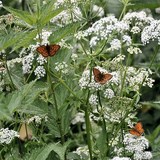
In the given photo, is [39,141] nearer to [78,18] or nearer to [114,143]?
[114,143]

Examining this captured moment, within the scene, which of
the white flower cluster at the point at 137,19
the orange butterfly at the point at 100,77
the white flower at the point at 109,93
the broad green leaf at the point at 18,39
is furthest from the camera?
the white flower cluster at the point at 137,19

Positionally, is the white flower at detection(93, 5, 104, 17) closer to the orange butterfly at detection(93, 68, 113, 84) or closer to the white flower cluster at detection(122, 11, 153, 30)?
the white flower cluster at detection(122, 11, 153, 30)

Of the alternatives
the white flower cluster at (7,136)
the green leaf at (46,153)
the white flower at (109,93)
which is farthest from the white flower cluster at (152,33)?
the white flower cluster at (7,136)

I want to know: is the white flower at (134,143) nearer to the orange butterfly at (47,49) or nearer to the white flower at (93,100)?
the white flower at (93,100)

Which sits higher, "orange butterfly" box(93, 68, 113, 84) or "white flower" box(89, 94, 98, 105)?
"orange butterfly" box(93, 68, 113, 84)

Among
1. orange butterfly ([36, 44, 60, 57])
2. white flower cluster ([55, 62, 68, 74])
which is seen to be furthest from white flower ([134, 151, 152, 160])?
orange butterfly ([36, 44, 60, 57])

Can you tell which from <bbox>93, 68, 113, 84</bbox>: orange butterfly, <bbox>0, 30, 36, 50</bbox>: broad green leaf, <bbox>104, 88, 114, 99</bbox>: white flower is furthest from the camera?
<bbox>104, 88, 114, 99</bbox>: white flower

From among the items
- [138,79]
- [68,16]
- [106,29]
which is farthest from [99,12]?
[138,79]

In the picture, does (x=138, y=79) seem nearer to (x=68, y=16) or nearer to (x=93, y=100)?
(x=93, y=100)
